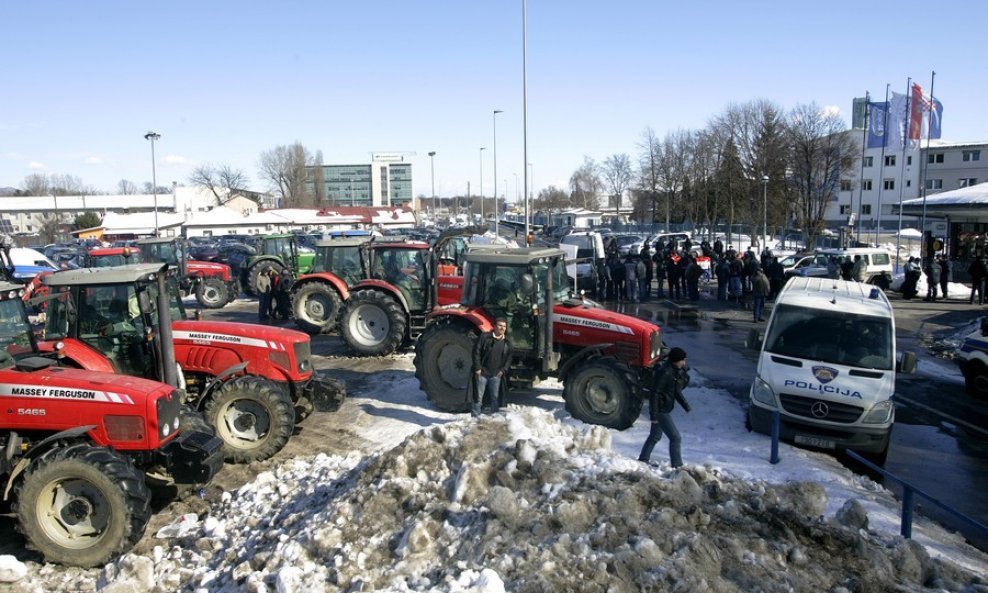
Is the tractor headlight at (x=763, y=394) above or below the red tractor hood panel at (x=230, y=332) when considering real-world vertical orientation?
below

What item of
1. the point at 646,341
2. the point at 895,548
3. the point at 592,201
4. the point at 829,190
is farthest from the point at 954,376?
the point at 592,201

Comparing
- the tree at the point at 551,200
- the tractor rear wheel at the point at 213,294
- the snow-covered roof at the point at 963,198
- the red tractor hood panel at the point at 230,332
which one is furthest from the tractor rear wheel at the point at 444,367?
the tree at the point at 551,200

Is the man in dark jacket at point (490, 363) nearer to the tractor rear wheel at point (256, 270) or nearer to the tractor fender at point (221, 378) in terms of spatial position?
the tractor fender at point (221, 378)

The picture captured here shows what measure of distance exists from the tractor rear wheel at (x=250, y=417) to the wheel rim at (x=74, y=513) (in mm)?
1926

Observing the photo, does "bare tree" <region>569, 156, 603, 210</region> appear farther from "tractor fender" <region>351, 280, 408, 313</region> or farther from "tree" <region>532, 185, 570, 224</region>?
"tractor fender" <region>351, 280, 408, 313</region>

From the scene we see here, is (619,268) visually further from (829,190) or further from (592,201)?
(592,201)

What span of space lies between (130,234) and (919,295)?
5208cm

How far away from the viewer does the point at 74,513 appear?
19.5 ft

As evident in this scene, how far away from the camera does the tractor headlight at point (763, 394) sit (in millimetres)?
8547

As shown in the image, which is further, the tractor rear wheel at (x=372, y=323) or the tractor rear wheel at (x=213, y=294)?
the tractor rear wheel at (x=213, y=294)

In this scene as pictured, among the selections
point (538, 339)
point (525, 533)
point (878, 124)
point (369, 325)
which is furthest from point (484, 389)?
point (878, 124)

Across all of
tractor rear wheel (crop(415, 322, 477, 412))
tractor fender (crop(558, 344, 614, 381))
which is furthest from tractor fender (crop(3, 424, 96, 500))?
tractor fender (crop(558, 344, 614, 381))

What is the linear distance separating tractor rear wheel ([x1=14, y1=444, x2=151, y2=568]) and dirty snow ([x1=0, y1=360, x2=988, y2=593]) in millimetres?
189

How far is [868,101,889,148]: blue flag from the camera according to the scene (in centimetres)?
3066
